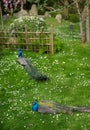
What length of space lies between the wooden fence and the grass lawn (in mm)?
762

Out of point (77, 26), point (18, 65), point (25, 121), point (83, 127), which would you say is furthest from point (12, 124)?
point (77, 26)

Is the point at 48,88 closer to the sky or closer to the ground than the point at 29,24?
closer to the ground

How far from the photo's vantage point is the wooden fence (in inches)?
1061

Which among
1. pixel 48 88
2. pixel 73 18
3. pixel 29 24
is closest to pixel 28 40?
pixel 29 24

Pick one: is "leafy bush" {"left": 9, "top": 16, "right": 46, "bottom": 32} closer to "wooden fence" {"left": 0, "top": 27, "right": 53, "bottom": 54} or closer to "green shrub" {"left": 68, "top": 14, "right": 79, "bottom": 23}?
"wooden fence" {"left": 0, "top": 27, "right": 53, "bottom": 54}

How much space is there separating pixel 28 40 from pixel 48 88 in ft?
28.7

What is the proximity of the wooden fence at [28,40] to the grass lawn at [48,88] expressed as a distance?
2.50ft

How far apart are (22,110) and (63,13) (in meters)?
28.5

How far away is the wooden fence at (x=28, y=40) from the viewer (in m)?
27.0

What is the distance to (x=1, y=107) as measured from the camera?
17.3 meters

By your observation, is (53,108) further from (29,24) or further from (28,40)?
(29,24)

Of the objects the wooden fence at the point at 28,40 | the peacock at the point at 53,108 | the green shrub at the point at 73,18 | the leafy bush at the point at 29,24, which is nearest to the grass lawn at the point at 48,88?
the peacock at the point at 53,108

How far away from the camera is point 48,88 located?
63.6 feet

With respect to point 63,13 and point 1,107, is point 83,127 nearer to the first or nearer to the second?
point 1,107
